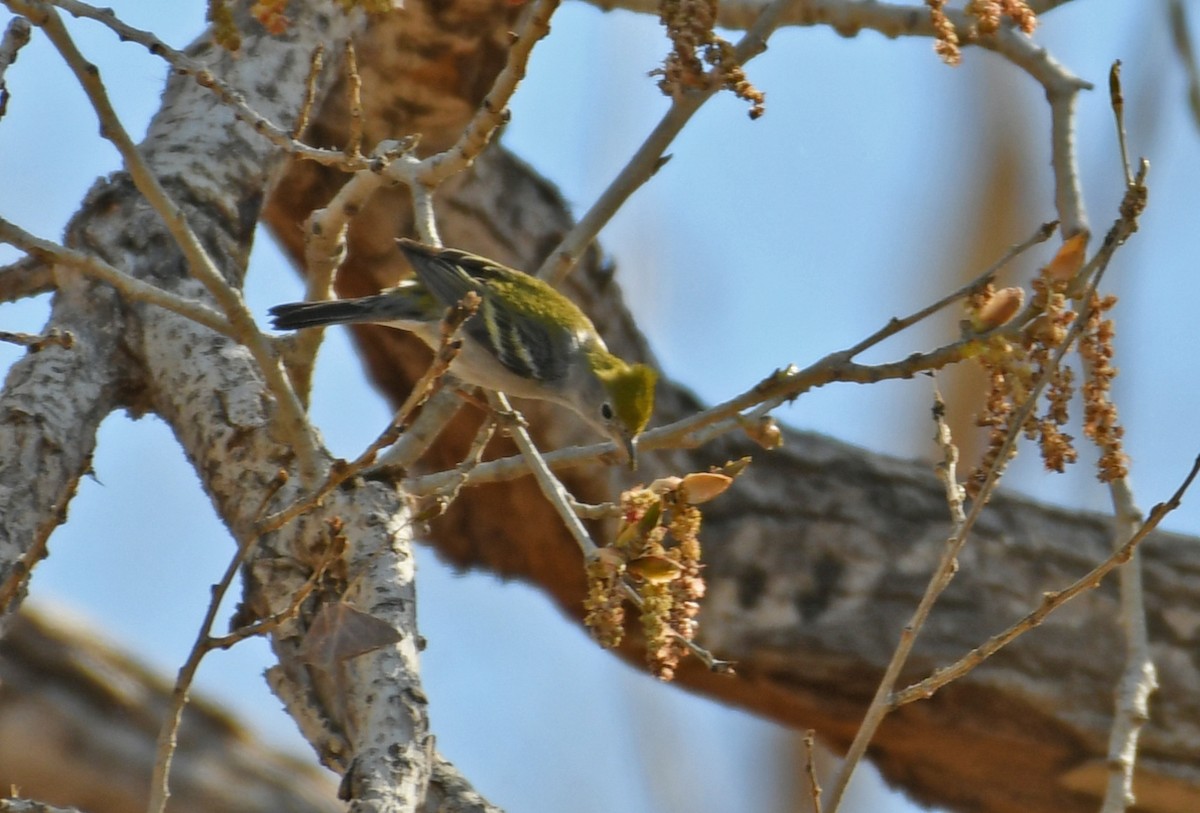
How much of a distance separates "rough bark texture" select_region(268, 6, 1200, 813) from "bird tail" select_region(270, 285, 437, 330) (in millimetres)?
936

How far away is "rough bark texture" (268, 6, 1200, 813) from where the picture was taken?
471cm

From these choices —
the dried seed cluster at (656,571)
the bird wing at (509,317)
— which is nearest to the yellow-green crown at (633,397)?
the bird wing at (509,317)

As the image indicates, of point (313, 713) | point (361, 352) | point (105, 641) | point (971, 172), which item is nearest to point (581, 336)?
point (361, 352)

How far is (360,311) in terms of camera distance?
3621 millimetres

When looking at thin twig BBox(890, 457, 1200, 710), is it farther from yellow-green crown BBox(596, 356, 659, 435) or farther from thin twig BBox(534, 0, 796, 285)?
yellow-green crown BBox(596, 356, 659, 435)

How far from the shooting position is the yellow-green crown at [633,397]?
144 inches

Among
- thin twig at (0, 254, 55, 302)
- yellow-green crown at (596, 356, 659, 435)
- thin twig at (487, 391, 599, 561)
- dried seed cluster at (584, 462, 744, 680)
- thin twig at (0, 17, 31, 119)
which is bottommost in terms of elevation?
dried seed cluster at (584, 462, 744, 680)

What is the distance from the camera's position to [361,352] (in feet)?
16.8

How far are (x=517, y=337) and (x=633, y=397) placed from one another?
0.46 metres

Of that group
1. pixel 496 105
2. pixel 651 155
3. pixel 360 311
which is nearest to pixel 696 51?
pixel 496 105

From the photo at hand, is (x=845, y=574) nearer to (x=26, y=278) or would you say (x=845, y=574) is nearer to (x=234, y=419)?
(x=234, y=419)

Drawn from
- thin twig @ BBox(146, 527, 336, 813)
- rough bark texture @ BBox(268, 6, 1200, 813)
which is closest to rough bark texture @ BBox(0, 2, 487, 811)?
thin twig @ BBox(146, 527, 336, 813)

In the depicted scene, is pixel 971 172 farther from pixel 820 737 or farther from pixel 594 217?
pixel 594 217

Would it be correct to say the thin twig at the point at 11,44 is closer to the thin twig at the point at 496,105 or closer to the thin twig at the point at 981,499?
the thin twig at the point at 496,105
